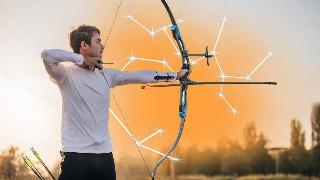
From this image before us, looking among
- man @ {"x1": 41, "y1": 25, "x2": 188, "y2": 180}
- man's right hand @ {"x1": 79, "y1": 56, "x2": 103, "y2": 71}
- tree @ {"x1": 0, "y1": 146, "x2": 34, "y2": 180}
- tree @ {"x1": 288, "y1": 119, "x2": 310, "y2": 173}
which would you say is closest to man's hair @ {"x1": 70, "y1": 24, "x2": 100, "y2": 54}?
man @ {"x1": 41, "y1": 25, "x2": 188, "y2": 180}

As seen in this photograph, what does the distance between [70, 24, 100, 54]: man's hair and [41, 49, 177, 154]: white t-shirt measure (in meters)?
0.15

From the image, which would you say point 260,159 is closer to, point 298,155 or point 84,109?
point 298,155

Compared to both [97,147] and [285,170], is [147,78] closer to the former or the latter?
[97,147]

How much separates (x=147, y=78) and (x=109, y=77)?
28 cm

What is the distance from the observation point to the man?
308cm

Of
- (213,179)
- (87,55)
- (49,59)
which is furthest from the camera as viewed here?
(213,179)

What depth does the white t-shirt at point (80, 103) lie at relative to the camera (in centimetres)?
307

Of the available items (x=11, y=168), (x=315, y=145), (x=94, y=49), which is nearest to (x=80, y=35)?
(x=94, y=49)

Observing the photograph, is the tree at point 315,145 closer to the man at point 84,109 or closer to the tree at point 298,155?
the tree at point 298,155

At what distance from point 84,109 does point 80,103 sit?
4cm

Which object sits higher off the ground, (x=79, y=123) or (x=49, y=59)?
(x=49, y=59)

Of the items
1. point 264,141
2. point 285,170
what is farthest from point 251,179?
point 264,141

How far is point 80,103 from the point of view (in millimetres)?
3146

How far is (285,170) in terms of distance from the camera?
3322 cm
